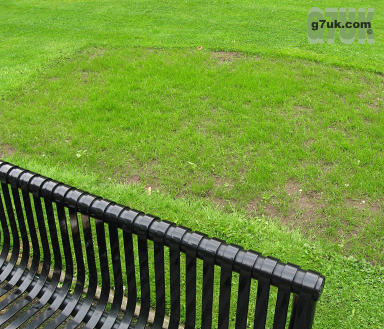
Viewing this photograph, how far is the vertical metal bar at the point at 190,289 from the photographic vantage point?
6.89ft

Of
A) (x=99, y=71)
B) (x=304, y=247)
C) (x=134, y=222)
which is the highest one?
(x=134, y=222)

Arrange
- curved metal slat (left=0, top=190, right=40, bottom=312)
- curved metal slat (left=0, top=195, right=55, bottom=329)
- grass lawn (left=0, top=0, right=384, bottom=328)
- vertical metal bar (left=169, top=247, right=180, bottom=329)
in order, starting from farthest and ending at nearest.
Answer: grass lawn (left=0, top=0, right=384, bottom=328), curved metal slat (left=0, top=190, right=40, bottom=312), curved metal slat (left=0, top=195, right=55, bottom=329), vertical metal bar (left=169, top=247, right=180, bottom=329)

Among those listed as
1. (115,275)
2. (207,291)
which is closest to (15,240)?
(115,275)

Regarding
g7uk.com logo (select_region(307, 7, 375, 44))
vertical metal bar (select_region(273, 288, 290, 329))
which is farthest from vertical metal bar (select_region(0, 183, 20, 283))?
g7uk.com logo (select_region(307, 7, 375, 44))

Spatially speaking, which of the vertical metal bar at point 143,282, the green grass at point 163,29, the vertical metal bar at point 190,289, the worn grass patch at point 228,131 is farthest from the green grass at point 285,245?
the green grass at point 163,29

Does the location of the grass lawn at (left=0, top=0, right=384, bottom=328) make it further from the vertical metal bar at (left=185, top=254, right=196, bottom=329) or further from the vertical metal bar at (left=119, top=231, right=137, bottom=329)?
the vertical metal bar at (left=119, top=231, right=137, bottom=329)

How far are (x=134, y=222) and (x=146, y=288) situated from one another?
1.51 feet

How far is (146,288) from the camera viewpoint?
2406 mm

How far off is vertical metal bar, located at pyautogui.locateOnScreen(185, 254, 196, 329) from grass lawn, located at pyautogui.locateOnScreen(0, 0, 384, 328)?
1307mm

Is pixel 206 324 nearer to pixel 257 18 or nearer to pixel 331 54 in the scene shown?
pixel 331 54

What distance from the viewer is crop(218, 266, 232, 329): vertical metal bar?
1.97 m

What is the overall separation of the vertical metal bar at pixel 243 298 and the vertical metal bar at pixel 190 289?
0.25m

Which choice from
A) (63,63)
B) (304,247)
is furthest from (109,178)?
(63,63)

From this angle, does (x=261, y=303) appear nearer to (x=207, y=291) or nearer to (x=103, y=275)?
(x=207, y=291)
